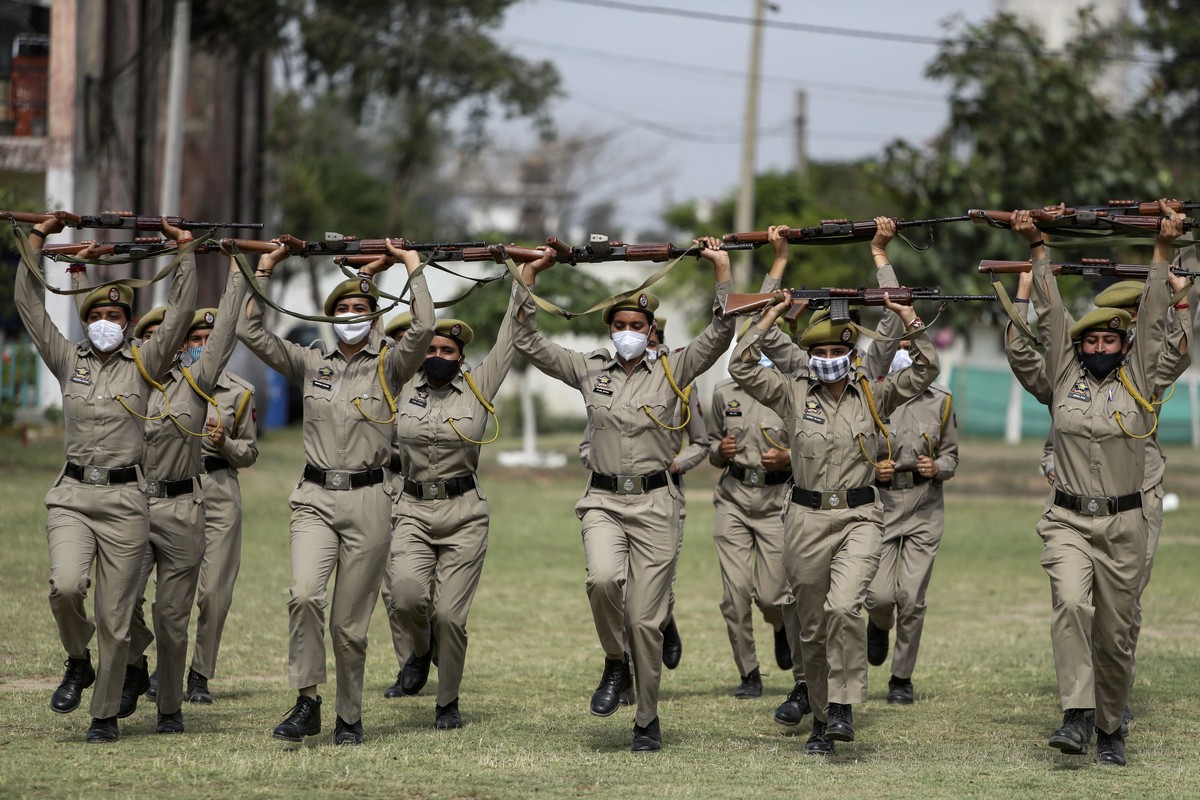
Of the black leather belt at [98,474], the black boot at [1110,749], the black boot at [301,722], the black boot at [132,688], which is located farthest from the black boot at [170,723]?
the black boot at [1110,749]

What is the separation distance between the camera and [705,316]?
3569 cm

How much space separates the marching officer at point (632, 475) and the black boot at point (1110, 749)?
2336mm

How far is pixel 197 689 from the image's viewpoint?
32.7 feet

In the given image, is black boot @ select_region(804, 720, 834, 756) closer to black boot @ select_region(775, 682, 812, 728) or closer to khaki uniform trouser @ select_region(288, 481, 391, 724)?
black boot @ select_region(775, 682, 812, 728)

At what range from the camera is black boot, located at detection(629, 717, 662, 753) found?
8.66 m

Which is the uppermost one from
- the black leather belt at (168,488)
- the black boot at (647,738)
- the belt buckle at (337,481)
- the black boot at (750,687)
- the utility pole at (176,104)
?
the utility pole at (176,104)

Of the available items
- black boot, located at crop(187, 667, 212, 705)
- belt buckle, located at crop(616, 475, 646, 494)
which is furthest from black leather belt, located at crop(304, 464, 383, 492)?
black boot, located at crop(187, 667, 212, 705)

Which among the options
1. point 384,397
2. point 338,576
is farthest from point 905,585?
point 338,576

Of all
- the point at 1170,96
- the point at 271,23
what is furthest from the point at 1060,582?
the point at 1170,96

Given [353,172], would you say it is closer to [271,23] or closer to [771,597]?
[271,23]

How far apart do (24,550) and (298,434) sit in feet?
59.7

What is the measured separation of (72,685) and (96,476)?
118 centimetres

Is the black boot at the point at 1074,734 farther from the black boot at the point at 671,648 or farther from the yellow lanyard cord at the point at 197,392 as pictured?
the yellow lanyard cord at the point at 197,392

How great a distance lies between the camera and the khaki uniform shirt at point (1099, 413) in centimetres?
855
